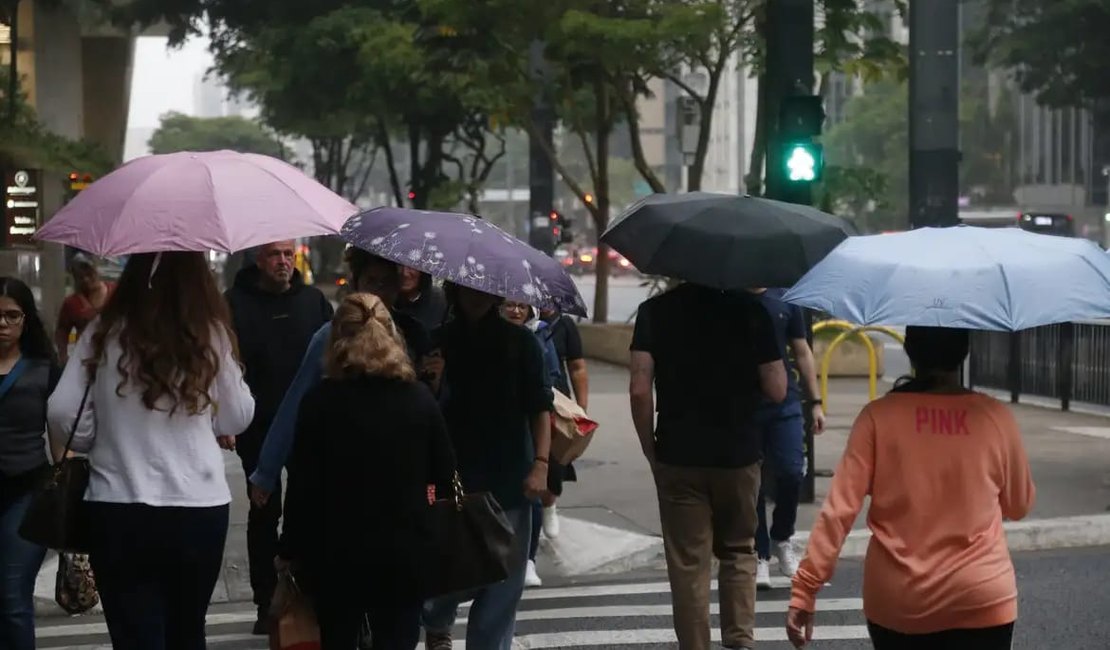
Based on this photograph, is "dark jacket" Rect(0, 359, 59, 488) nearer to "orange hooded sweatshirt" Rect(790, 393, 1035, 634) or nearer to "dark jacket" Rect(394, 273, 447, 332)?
"dark jacket" Rect(394, 273, 447, 332)

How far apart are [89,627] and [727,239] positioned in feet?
14.2

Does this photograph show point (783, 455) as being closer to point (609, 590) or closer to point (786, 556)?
point (786, 556)

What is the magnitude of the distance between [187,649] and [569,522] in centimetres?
626

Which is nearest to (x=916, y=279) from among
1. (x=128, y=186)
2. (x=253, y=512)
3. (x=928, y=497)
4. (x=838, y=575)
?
(x=928, y=497)

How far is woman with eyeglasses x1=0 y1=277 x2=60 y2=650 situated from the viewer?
631 cm

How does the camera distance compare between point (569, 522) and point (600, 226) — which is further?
point (600, 226)

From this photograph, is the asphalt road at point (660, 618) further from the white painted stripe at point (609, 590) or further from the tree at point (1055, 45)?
the tree at point (1055, 45)

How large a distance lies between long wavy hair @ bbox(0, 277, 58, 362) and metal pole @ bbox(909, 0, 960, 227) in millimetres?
12193

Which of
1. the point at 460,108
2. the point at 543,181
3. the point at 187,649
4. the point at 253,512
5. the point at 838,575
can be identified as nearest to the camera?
the point at 187,649

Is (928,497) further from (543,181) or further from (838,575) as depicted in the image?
(543,181)

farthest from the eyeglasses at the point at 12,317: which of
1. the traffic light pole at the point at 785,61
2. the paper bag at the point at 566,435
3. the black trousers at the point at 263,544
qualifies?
the traffic light pole at the point at 785,61

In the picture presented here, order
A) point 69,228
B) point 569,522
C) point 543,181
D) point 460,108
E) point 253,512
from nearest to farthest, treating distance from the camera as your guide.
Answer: point 69,228 → point 253,512 → point 569,522 → point 543,181 → point 460,108

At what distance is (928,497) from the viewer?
463 cm

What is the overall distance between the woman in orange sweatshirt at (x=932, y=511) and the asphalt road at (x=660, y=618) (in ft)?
11.3
